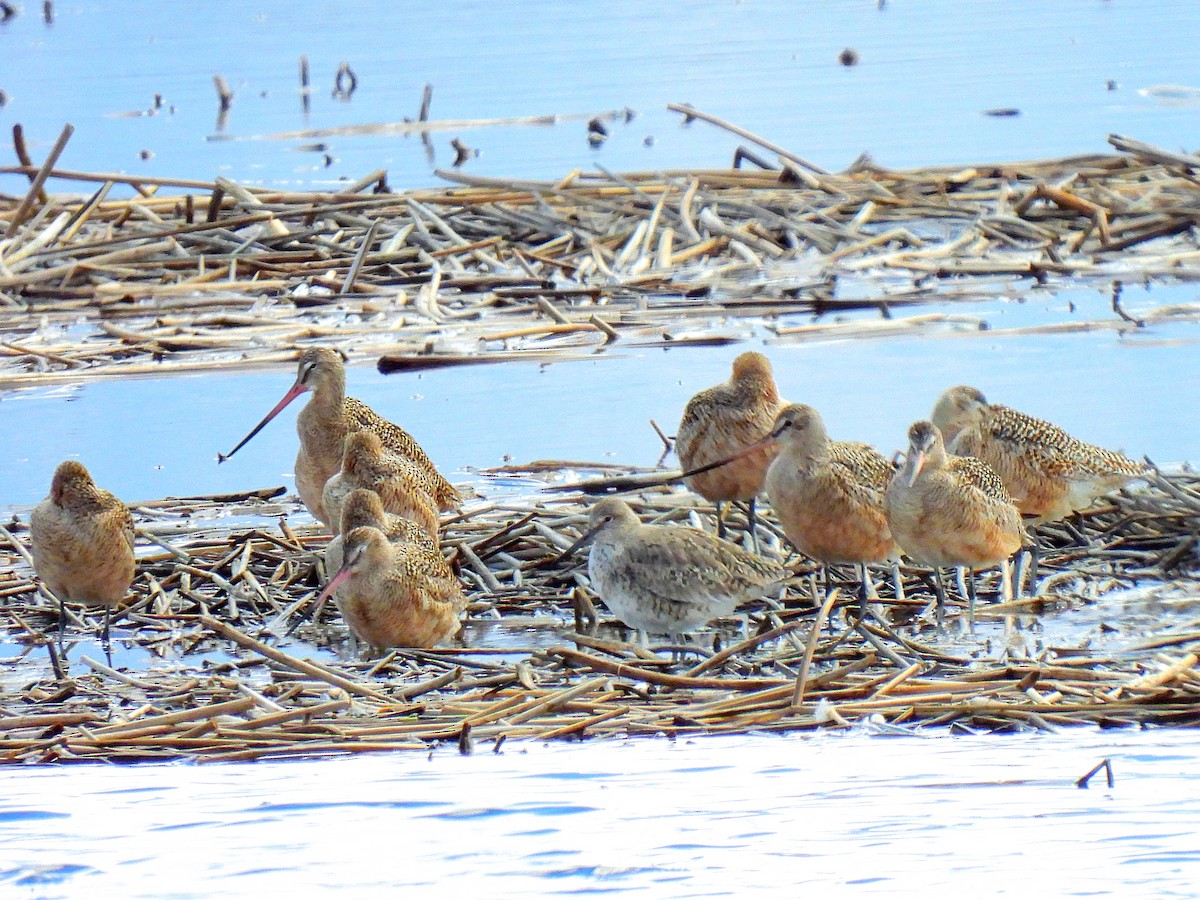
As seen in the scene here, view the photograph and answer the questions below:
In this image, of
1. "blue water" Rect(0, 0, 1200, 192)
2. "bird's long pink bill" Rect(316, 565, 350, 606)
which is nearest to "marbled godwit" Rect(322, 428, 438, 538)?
"bird's long pink bill" Rect(316, 565, 350, 606)

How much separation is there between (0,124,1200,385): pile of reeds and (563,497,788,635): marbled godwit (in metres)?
3.75

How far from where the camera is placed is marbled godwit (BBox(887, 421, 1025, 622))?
6.47 m

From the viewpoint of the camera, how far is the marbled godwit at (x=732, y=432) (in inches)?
298

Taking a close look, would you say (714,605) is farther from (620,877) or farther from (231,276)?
(231,276)

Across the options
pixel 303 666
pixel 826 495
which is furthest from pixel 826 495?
pixel 303 666

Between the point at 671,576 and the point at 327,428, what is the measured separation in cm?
226

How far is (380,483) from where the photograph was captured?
743cm

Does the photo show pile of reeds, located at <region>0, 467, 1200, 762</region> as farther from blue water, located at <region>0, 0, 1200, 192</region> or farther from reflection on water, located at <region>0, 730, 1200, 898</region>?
blue water, located at <region>0, 0, 1200, 192</region>

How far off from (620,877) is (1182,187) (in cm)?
1011

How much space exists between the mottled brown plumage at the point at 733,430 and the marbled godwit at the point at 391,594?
141 cm

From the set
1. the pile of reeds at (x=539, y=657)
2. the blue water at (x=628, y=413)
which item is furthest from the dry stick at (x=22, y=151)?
the pile of reeds at (x=539, y=657)

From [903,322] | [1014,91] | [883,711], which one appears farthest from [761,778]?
[1014,91]

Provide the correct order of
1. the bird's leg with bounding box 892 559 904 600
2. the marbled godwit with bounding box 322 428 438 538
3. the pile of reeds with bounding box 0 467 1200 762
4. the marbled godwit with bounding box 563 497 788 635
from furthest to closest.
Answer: the marbled godwit with bounding box 322 428 438 538
the bird's leg with bounding box 892 559 904 600
the marbled godwit with bounding box 563 497 788 635
the pile of reeds with bounding box 0 467 1200 762

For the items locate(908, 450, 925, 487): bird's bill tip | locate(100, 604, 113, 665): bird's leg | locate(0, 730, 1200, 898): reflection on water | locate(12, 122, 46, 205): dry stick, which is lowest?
locate(100, 604, 113, 665): bird's leg
